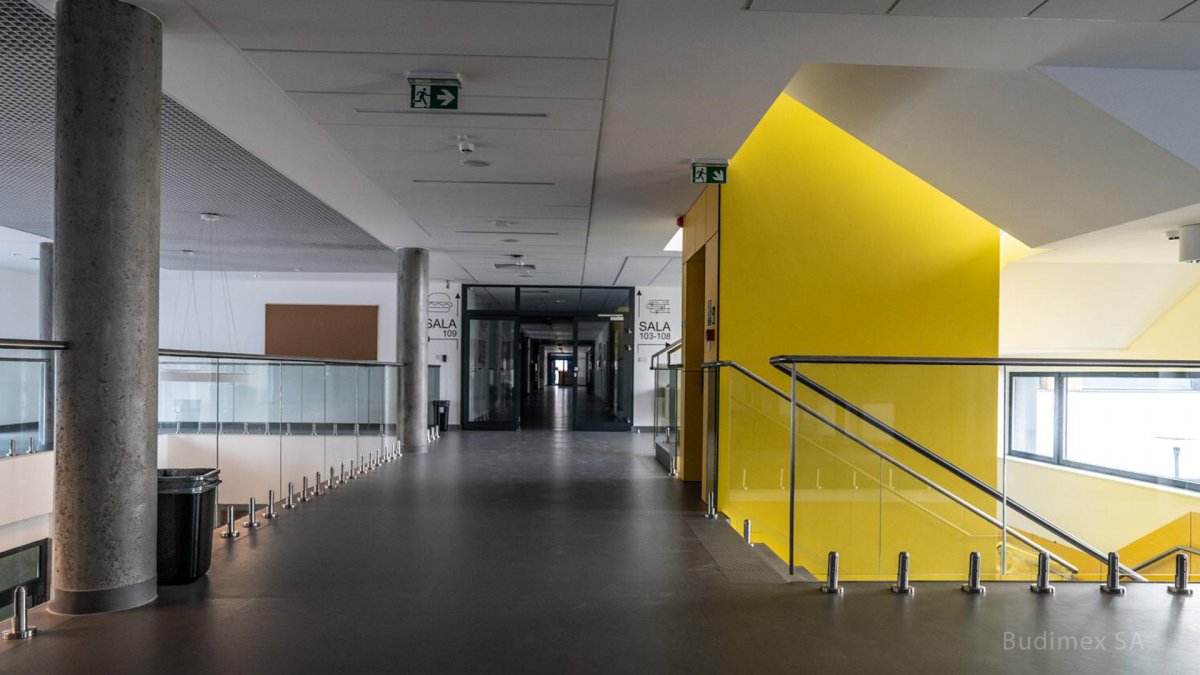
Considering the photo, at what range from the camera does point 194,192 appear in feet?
26.5

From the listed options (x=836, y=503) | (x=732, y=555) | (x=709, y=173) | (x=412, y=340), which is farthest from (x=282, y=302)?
(x=836, y=503)

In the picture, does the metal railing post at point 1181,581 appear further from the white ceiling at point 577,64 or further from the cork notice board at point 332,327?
the cork notice board at point 332,327

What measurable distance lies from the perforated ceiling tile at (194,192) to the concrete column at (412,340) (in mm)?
668

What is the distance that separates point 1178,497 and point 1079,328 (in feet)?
21.5

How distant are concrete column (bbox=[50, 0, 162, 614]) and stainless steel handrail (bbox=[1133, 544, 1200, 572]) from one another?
584 centimetres

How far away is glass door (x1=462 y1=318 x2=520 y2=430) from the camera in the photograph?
14.9 metres

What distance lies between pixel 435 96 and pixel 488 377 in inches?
433

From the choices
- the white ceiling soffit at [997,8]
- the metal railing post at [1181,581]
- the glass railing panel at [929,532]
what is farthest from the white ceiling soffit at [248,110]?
the metal railing post at [1181,581]

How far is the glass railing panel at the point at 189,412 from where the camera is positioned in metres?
5.47

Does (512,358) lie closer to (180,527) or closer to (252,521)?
(252,521)

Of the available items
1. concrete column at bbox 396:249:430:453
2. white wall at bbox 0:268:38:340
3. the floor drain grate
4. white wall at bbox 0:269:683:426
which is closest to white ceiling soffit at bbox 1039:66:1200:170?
the floor drain grate

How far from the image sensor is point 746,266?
6809 mm

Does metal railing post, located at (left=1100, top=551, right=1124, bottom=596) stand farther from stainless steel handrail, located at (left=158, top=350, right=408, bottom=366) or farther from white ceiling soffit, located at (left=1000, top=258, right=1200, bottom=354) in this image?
white ceiling soffit, located at (left=1000, top=258, right=1200, bottom=354)

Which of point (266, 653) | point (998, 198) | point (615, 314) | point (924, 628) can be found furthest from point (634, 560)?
point (615, 314)
